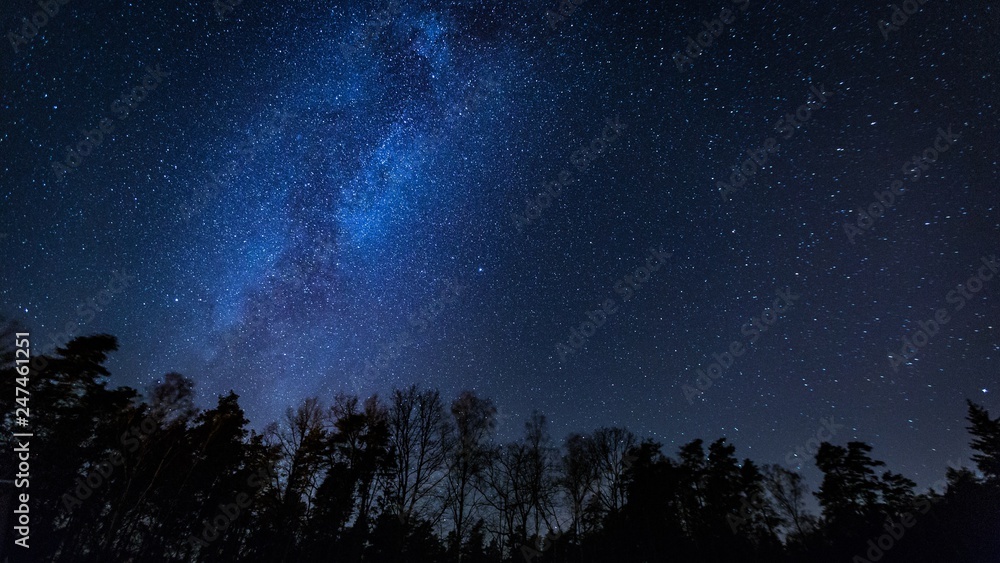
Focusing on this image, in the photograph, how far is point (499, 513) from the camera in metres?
29.9

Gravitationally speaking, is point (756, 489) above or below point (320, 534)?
above

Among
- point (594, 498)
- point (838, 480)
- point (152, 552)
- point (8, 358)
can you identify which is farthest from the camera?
point (838, 480)

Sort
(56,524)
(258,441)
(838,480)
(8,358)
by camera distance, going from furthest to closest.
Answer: (838,480), (258,441), (56,524), (8,358)

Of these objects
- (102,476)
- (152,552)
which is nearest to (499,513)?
(152,552)

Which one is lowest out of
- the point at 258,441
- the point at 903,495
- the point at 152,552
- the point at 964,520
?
the point at 152,552

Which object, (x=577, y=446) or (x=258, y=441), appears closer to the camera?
(x=258, y=441)

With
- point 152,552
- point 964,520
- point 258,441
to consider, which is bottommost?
point 152,552

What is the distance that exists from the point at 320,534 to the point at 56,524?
15.7 meters

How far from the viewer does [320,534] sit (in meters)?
27.9

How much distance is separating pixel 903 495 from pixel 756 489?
10.6m

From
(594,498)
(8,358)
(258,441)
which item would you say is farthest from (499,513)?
(8,358)

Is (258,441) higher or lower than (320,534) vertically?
higher

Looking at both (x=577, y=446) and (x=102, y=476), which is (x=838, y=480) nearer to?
(x=577, y=446)

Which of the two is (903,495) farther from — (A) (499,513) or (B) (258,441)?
(B) (258,441)
